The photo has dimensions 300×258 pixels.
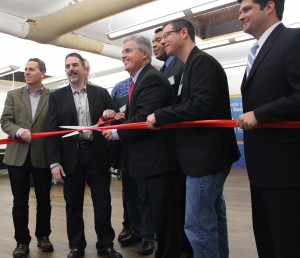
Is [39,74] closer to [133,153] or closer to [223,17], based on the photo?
[133,153]

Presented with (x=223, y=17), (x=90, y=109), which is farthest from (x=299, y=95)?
(x=223, y=17)

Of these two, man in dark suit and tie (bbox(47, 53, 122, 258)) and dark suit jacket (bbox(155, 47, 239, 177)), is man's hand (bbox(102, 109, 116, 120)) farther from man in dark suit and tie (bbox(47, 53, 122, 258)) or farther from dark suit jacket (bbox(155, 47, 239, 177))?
dark suit jacket (bbox(155, 47, 239, 177))

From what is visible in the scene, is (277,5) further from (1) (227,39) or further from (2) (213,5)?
(1) (227,39)

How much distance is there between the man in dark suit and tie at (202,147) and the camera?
177 centimetres

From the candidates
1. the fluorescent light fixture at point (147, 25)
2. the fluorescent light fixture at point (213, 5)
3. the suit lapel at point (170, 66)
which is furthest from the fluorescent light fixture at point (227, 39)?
the suit lapel at point (170, 66)

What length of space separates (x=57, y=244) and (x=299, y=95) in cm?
265

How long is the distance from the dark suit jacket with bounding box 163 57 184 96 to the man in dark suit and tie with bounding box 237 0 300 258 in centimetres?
90

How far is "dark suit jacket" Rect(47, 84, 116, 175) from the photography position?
258 cm

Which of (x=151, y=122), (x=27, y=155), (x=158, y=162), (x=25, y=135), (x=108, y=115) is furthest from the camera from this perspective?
(x=27, y=155)

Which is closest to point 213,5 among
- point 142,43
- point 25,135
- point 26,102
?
point 142,43

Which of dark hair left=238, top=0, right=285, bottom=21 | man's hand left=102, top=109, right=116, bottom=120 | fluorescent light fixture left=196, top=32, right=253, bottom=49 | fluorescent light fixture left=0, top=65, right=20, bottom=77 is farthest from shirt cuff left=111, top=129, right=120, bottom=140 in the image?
fluorescent light fixture left=0, top=65, right=20, bottom=77

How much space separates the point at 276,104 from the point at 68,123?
1.69 meters

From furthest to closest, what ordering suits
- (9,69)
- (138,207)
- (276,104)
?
1. (9,69)
2. (138,207)
3. (276,104)

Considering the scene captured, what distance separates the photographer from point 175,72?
258 cm
